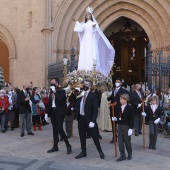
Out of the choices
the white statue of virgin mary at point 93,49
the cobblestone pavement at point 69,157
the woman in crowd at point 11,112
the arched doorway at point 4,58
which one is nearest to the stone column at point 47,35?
the woman in crowd at point 11,112

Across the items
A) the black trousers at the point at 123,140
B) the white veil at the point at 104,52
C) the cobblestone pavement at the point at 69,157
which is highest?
the white veil at the point at 104,52

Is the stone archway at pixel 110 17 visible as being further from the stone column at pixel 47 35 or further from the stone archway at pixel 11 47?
the stone archway at pixel 11 47

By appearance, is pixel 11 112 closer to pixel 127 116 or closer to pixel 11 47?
pixel 127 116

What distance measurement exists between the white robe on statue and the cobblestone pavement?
2390mm

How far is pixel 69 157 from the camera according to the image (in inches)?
268

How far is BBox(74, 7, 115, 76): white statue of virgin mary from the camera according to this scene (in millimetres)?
9242

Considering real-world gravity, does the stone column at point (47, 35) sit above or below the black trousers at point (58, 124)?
above

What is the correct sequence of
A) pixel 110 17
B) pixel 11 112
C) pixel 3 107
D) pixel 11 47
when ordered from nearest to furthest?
pixel 3 107, pixel 11 112, pixel 110 17, pixel 11 47

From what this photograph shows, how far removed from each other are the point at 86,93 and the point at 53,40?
40.9ft

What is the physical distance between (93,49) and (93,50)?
0.03m

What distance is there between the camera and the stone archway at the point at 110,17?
59.1 feet

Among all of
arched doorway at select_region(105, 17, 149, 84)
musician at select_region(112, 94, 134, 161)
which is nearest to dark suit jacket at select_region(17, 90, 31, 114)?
musician at select_region(112, 94, 134, 161)

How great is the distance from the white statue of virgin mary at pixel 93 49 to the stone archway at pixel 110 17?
362 inches

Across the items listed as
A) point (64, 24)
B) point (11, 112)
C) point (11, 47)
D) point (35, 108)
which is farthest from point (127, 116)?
point (11, 47)
